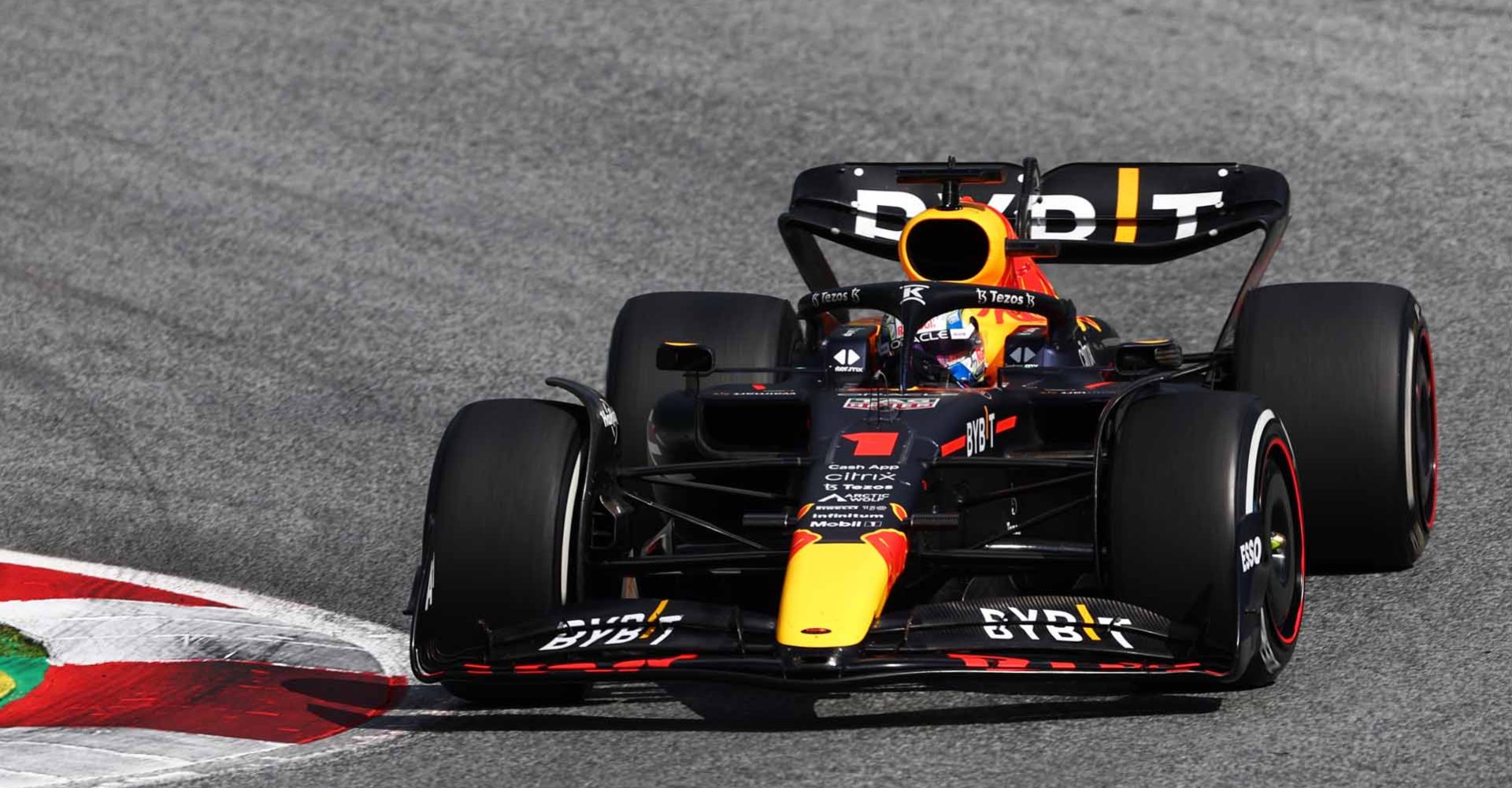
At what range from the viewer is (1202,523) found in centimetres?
678

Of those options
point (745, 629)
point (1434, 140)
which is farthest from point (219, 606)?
point (1434, 140)

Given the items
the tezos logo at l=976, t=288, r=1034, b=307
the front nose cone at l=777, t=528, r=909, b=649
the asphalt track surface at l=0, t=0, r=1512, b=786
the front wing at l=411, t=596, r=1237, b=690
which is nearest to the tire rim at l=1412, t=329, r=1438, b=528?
the asphalt track surface at l=0, t=0, r=1512, b=786

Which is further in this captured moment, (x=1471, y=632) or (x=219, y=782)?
(x=1471, y=632)

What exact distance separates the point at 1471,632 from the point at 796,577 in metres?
2.48

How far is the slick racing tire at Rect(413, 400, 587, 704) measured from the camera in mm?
7137

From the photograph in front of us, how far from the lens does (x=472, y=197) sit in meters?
15.6

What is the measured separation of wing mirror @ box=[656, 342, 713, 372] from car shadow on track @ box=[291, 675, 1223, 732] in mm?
1193

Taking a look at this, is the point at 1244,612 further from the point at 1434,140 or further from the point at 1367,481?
the point at 1434,140

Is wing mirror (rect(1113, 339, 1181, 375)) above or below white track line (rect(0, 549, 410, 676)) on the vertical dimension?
above

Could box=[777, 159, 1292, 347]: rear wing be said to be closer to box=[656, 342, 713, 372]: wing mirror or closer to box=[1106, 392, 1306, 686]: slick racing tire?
box=[656, 342, 713, 372]: wing mirror

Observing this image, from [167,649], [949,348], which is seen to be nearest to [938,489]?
[949,348]

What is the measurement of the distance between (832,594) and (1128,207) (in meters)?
4.20

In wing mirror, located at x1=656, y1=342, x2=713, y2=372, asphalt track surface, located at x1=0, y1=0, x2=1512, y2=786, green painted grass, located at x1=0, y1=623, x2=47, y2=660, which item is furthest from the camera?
green painted grass, located at x1=0, y1=623, x2=47, y2=660

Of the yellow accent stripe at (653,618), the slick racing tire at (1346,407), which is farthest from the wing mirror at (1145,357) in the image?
the yellow accent stripe at (653,618)
